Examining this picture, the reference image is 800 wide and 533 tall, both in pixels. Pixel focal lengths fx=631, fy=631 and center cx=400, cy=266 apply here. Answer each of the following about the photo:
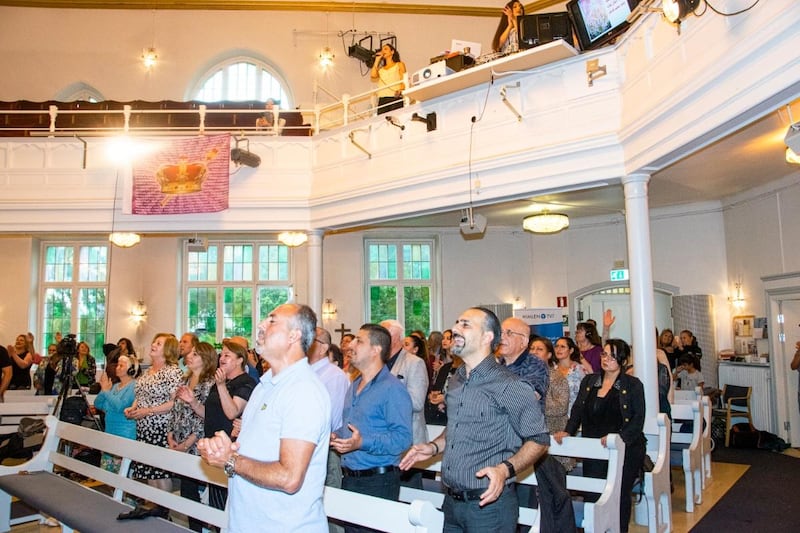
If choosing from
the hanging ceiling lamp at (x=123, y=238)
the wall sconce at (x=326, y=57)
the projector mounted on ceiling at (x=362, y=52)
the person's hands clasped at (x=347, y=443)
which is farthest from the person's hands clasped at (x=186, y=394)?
the wall sconce at (x=326, y=57)

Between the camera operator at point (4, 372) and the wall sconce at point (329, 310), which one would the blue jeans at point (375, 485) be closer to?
the camera operator at point (4, 372)

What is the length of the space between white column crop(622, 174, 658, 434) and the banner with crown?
5854mm

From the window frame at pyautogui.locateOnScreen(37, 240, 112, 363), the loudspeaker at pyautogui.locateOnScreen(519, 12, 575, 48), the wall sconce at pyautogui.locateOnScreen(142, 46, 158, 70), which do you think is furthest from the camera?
the wall sconce at pyautogui.locateOnScreen(142, 46, 158, 70)

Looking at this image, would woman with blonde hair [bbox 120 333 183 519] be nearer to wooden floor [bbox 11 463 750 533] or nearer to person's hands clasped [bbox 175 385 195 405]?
person's hands clasped [bbox 175 385 195 405]

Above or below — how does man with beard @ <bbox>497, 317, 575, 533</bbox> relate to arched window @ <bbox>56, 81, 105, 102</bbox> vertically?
below

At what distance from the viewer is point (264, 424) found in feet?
7.77

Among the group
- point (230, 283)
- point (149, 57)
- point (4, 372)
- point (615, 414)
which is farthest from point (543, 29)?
point (149, 57)

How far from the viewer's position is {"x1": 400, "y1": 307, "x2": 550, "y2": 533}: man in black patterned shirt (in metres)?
2.71

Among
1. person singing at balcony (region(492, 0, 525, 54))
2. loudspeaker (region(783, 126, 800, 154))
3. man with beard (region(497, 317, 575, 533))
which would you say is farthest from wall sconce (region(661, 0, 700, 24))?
person singing at balcony (region(492, 0, 525, 54))

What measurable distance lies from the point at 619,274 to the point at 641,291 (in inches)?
208

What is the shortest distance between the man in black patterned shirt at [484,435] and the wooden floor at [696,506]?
345 cm

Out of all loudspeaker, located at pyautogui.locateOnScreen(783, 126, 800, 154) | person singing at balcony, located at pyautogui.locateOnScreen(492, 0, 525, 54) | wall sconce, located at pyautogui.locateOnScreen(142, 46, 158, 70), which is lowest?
loudspeaker, located at pyautogui.locateOnScreen(783, 126, 800, 154)

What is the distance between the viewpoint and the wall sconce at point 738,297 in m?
10.2

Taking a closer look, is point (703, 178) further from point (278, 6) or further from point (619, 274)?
point (278, 6)
